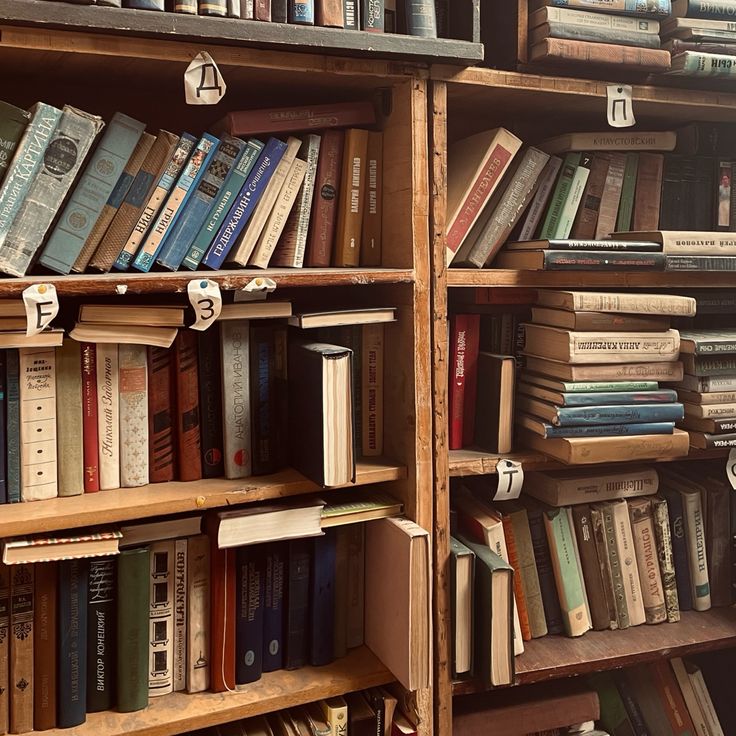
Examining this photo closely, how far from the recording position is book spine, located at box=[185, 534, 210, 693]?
128cm

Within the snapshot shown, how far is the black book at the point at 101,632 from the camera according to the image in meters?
1.20

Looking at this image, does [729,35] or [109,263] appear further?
[729,35]

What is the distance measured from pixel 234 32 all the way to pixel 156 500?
28.1 inches

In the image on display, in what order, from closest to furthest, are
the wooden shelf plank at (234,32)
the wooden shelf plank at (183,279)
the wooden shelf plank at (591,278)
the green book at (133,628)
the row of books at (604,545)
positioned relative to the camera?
1. the wooden shelf plank at (234,32)
2. the wooden shelf plank at (183,279)
3. the green book at (133,628)
4. the wooden shelf plank at (591,278)
5. the row of books at (604,545)

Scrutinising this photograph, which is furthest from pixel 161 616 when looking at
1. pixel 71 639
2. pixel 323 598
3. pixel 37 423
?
pixel 37 423

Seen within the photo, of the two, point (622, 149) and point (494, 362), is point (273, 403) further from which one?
point (622, 149)

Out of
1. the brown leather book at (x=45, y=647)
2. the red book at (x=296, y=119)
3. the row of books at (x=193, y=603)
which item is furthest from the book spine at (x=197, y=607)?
the red book at (x=296, y=119)

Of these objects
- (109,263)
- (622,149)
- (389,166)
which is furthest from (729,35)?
(109,263)

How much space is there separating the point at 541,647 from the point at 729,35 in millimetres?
1225

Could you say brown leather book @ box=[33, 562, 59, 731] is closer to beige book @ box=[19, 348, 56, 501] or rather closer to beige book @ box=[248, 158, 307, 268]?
beige book @ box=[19, 348, 56, 501]

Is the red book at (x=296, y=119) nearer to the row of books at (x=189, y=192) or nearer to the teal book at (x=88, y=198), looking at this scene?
the row of books at (x=189, y=192)

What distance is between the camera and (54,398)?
1.19 m

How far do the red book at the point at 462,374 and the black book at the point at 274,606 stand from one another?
41cm

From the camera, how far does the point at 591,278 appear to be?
1.45 metres
